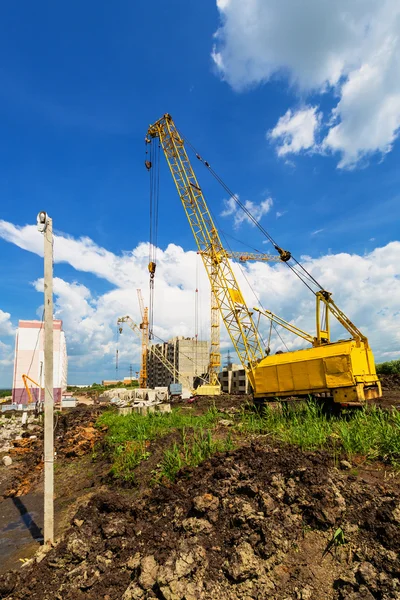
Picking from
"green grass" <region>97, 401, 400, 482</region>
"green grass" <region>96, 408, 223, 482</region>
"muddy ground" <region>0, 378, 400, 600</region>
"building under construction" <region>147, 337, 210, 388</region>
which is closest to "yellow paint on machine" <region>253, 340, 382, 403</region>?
"green grass" <region>97, 401, 400, 482</region>

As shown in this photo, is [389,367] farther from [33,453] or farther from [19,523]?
[19,523]

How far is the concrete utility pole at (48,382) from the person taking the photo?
5816 mm

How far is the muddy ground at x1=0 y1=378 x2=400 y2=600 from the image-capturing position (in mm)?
3717

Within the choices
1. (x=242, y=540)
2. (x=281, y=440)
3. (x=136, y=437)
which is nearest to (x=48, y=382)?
(x=242, y=540)

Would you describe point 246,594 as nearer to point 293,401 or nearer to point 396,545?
point 396,545

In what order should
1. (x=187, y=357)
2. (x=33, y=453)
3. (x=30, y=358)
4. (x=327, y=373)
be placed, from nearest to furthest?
(x=327, y=373)
(x=33, y=453)
(x=30, y=358)
(x=187, y=357)

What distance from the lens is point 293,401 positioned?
49.2ft

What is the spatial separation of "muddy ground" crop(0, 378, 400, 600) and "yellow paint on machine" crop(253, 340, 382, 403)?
6959 mm

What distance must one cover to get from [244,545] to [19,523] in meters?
6.26

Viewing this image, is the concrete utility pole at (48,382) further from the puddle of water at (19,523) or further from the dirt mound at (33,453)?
the dirt mound at (33,453)

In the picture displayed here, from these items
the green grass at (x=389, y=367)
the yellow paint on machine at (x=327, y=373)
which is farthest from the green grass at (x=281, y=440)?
the green grass at (x=389, y=367)

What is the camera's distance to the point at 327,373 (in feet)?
43.2

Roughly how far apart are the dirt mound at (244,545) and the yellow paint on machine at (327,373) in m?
7.58

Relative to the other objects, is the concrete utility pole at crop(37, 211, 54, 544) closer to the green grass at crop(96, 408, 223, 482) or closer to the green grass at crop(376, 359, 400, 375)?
the green grass at crop(96, 408, 223, 482)
